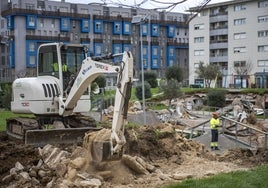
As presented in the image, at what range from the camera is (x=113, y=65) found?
13.2 metres

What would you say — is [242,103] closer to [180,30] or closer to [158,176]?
[158,176]

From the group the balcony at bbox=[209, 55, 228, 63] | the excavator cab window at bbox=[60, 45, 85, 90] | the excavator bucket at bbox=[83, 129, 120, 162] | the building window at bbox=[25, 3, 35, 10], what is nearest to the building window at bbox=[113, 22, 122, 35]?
the building window at bbox=[25, 3, 35, 10]

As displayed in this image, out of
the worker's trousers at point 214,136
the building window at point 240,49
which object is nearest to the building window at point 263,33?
the building window at point 240,49

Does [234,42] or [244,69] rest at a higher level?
[234,42]

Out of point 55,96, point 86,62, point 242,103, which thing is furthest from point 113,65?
point 242,103

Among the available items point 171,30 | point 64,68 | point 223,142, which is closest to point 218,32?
point 171,30

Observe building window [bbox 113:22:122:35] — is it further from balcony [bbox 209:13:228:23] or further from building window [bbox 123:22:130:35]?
balcony [bbox 209:13:228:23]

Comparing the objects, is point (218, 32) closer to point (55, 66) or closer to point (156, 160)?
point (55, 66)

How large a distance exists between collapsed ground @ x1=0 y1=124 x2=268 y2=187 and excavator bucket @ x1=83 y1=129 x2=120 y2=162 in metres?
0.32

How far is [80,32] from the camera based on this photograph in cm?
10275

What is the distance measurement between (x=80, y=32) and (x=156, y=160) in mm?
89561

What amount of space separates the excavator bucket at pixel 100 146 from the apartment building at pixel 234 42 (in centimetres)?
6703

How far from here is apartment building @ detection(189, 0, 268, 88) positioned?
83688mm

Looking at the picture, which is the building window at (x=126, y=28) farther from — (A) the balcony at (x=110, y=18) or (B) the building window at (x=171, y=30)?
(B) the building window at (x=171, y=30)
